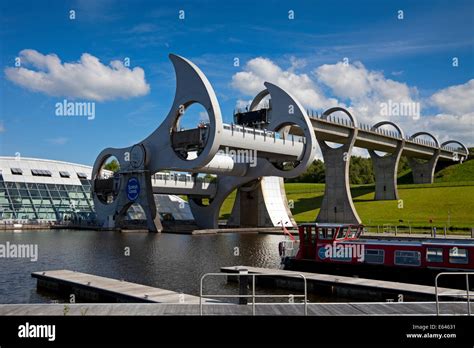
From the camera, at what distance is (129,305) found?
14.6 metres

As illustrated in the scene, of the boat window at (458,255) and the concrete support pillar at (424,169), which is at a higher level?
the concrete support pillar at (424,169)

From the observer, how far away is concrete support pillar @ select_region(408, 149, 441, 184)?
105 m

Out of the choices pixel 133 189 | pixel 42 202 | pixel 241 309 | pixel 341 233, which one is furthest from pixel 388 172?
pixel 241 309

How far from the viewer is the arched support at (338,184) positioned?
2776 inches

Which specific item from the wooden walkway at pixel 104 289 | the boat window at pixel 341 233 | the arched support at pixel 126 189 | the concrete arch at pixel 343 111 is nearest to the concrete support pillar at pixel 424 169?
the concrete arch at pixel 343 111

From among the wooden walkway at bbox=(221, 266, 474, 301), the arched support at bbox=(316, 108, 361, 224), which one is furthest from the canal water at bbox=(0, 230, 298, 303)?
the arched support at bbox=(316, 108, 361, 224)

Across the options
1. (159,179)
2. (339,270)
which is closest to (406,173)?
(159,179)

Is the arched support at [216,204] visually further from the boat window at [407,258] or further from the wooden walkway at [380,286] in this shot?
the wooden walkway at [380,286]

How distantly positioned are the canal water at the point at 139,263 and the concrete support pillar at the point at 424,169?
7436cm

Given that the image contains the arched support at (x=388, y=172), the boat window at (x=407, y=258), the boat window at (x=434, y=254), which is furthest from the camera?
the arched support at (x=388, y=172)

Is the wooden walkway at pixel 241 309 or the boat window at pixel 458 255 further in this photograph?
the boat window at pixel 458 255

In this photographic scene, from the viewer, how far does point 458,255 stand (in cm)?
2169

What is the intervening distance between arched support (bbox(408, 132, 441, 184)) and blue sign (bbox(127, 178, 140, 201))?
63.2 m
